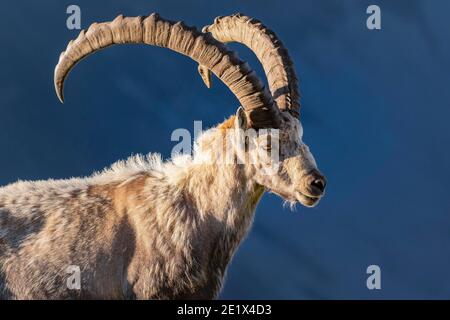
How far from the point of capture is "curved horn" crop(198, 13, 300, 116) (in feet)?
40.1

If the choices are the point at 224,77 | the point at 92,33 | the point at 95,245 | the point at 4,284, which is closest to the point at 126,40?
the point at 92,33

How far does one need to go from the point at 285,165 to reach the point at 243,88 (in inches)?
54.5

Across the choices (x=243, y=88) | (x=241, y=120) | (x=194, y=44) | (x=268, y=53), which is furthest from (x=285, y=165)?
(x=268, y=53)

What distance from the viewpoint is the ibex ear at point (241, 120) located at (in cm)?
1094

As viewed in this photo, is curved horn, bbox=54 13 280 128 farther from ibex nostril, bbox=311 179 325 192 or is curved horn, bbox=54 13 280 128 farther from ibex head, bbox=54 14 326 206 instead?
ibex nostril, bbox=311 179 325 192

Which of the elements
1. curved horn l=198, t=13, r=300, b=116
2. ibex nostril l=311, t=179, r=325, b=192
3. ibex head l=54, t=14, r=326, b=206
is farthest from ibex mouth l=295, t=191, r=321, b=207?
curved horn l=198, t=13, r=300, b=116

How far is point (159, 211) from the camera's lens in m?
11.1

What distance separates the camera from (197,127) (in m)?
11.8

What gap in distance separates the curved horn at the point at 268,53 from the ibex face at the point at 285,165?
1.21 metres

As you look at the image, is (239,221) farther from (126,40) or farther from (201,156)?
(126,40)

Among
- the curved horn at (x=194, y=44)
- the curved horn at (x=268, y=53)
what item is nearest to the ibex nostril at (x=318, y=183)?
the curved horn at (x=194, y=44)

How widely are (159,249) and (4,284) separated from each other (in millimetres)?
2414

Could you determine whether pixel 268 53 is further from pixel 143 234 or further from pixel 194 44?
pixel 143 234

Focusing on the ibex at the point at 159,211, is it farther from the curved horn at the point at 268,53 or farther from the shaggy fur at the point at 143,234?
the curved horn at the point at 268,53
